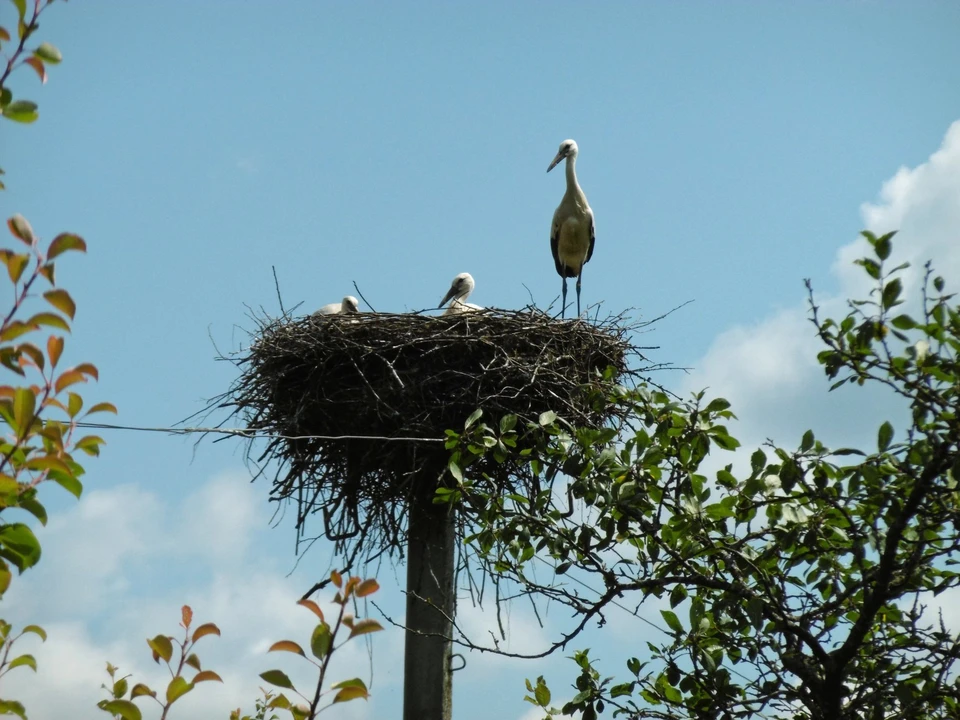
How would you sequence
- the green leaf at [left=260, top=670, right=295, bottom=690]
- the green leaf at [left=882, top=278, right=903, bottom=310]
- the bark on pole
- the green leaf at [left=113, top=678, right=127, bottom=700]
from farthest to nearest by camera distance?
1. the bark on pole
2. the green leaf at [left=882, top=278, right=903, bottom=310]
3. the green leaf at [left=113, top=678, right=127, bottom=700]
4. the green leaf at [left=260, top=670, right=295, bottom=690]

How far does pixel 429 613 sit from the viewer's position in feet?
16.9

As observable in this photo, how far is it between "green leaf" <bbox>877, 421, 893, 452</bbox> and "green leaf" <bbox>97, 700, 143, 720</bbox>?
211 centimetres

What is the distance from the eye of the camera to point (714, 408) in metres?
3.22

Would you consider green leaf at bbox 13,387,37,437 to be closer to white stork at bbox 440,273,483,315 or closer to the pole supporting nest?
the pole supporting nest

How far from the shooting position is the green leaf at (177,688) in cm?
147

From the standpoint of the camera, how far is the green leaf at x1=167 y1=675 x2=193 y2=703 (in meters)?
1.47

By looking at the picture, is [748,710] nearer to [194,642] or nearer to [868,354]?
[868,354]

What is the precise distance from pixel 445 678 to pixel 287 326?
7.20 ft

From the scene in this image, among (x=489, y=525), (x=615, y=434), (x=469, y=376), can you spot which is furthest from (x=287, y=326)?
(x=615, y=434)

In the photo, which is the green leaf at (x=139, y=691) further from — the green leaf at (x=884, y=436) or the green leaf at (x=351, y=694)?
the green leaf at (x=884, y=436)

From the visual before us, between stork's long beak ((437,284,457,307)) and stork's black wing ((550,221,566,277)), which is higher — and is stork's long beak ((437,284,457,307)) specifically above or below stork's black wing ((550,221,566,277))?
below

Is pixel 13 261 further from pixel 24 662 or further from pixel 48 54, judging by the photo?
pixel 24 662

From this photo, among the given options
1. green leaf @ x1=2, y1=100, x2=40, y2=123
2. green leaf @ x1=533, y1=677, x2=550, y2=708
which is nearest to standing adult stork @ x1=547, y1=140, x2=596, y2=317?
green leaf @ x1=533, y1=677, x2=550, y2=708

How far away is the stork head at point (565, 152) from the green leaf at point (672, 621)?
21.6 feet
